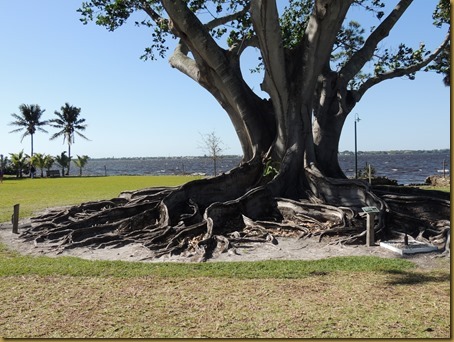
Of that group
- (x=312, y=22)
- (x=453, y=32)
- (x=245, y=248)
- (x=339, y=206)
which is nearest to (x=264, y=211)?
(x=339, y=206)

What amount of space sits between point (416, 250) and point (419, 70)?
986cm

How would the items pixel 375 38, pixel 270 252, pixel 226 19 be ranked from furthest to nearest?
pixel 226 19
pixel 375 38
pixel 270 252

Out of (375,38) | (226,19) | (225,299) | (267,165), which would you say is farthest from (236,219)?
(226,19)

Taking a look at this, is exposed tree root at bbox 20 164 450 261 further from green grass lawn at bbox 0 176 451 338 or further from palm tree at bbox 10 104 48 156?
palm tree at bbox 10 104 48 156

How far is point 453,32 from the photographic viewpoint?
16.0 feet

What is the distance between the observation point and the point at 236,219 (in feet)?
38.2

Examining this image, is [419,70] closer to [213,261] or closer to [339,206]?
[339,206]

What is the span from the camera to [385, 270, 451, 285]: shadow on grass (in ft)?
22.1

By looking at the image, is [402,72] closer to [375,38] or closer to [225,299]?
[375,38]

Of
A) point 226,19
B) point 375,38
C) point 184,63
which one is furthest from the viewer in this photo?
point 226,19

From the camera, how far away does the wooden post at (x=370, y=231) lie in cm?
928

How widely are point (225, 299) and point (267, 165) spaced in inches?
303

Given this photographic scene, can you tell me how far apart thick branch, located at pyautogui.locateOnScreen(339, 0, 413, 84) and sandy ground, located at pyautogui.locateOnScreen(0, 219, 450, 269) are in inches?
263

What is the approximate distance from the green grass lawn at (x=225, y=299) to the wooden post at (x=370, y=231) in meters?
1.17
